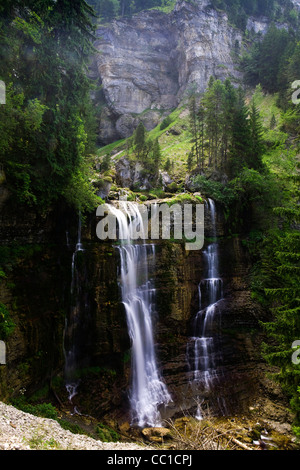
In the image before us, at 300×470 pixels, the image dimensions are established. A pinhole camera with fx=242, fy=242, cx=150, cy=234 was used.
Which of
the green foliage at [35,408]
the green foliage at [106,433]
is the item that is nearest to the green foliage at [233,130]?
the green foliage at [106,433]

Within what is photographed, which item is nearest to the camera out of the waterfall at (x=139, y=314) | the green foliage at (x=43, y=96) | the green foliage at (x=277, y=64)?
the green foliage at (x=43, y=96)

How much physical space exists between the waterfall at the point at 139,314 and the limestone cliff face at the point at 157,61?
144 ft

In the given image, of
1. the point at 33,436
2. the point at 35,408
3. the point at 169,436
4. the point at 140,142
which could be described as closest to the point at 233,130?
the point at 140,142

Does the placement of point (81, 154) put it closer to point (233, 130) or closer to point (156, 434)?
point (233, 130)

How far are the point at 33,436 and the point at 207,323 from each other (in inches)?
513

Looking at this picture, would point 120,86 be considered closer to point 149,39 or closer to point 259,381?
point 149,39

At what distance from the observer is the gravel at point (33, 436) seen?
6.33 m

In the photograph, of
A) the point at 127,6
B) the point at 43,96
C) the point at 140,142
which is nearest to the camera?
the point at 43,96

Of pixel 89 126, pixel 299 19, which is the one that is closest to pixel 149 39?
pixel 299 19

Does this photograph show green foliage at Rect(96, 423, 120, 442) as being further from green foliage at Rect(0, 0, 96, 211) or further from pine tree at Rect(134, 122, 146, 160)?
→ pine tree at Rect(134, 122, 146, 160)

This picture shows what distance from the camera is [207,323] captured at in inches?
693

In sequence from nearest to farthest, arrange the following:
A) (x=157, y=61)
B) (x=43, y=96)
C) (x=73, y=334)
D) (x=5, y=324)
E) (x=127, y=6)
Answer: (x=5, y=324)
(x=43, y=96)
(x=73, y=334)
(x=157, y=61)
(x=127, y=6)

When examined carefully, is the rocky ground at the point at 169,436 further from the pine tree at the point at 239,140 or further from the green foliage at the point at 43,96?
the pine tree at the point at 239,140

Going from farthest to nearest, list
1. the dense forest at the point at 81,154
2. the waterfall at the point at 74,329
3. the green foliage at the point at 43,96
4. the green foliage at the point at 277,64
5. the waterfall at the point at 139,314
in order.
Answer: the green foliage at the point at 277,64 → the waterfall at the point at 139,314 → the waterfall at the point at 74,329 → the green foliage at the point at 43,96 → the dense forest at the point at 81,154
